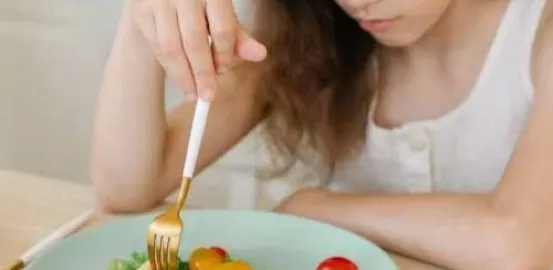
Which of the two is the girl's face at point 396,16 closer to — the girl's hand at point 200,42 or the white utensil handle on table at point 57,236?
the girl's hand at point 200,42

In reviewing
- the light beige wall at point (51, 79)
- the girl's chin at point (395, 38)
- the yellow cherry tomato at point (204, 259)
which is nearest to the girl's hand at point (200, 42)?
the yellow cherry tomato at point (204, 259)

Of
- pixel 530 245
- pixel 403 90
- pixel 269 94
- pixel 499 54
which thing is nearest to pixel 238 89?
pixel 269 94

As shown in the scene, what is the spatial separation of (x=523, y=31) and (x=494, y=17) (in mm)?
46

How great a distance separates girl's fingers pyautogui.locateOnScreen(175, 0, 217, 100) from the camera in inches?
30.6

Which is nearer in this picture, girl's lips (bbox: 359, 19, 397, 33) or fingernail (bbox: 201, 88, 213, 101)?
fingernail (bbox: 201, 88, 213, 101)

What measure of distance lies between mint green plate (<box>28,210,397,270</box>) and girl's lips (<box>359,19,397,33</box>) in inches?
8.9

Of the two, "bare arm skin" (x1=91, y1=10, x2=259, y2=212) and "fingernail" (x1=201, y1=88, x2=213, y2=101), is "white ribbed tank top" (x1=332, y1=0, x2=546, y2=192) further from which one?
"fingernail" (x1=201, y1=88, x2=213, y2=101)

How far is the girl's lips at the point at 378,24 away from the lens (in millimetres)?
965

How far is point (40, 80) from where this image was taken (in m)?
1.52

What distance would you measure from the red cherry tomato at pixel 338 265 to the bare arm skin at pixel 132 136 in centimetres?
28

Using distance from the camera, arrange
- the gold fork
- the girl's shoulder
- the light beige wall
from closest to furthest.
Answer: the gold fork < the girl's shoulder < the light beige wall

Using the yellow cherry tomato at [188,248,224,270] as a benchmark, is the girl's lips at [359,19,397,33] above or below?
above

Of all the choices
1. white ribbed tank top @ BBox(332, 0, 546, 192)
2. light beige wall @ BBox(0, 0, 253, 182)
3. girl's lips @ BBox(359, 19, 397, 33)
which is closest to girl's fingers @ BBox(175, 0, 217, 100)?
girl's lips @ BBox(359, 19, 397, 33)

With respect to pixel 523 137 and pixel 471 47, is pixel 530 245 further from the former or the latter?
pixel 471 47
